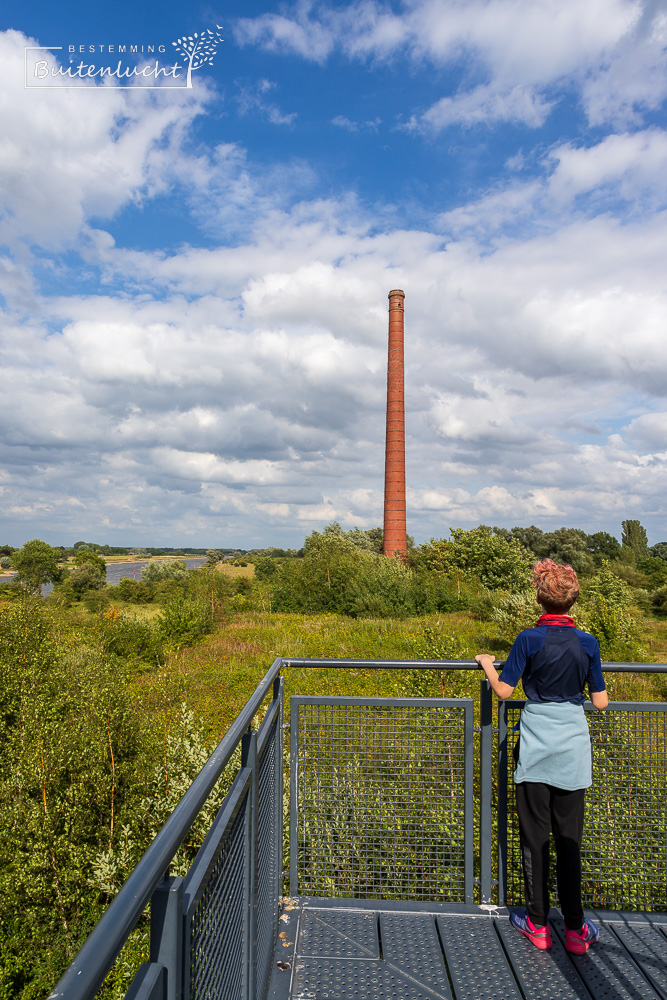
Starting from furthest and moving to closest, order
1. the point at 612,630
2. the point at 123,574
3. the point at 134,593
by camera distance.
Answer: the point at 123,574 < the point at 134,593 < the point at 612,630

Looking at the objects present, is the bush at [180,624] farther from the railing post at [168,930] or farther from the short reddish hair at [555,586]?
the railing post at [168,930]

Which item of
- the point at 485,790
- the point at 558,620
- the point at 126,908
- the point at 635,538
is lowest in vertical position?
the point at 485,790

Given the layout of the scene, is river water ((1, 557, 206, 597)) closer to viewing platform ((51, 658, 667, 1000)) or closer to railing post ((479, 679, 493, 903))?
viewing platform ((51, 658, 667, 1000))

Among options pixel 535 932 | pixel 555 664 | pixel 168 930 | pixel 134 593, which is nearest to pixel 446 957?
pixel 535 932

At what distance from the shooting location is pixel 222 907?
1.51 m

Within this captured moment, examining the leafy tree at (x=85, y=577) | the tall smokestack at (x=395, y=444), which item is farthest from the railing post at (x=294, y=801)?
the leafy tree at (x=85, y=577)

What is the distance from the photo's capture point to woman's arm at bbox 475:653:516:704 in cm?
269

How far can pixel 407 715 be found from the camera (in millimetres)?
3189

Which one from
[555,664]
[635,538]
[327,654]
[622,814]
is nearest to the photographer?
[555,664]

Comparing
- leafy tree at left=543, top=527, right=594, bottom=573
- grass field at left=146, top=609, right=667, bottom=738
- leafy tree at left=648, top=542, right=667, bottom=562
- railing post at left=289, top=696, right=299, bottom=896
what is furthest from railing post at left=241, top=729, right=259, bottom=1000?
leafy tree at left=648, top=542, right=667, bottom=562

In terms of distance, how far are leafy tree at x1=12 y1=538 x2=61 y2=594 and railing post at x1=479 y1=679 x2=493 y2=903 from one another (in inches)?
1906

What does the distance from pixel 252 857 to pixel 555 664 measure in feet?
4.95

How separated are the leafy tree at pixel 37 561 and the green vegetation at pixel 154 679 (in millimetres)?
17598

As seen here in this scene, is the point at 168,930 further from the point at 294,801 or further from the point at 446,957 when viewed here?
the point at 294,801
